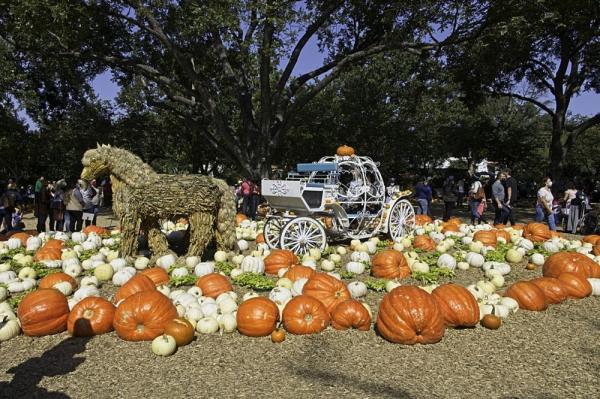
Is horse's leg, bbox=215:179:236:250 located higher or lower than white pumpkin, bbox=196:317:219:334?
higher

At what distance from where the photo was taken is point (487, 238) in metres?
9.44

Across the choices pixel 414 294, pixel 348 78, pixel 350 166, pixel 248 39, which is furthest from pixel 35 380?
pixel 348 78

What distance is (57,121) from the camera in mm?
26891

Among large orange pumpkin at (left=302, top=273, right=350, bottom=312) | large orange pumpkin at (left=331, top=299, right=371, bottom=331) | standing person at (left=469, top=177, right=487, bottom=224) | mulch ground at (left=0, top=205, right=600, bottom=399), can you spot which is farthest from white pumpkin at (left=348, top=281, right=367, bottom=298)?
standing person at (left=469, top=177, right=487, bottom=224)

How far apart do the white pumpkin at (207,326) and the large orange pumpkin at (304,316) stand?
0.76 meters

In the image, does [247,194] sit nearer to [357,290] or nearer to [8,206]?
[8,206]

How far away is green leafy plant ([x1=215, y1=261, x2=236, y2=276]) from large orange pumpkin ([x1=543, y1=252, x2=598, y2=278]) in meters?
4.99

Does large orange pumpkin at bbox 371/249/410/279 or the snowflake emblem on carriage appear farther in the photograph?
the snowflake emblem on carriage

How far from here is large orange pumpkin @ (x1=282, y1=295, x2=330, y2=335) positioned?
4.97m

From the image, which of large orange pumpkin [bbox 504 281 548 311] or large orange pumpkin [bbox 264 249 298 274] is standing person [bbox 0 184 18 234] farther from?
large orange pumpkin [bbox 504 281 548 311]

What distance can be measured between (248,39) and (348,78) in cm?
1741

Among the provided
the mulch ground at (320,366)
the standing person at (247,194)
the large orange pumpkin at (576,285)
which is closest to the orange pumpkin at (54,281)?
the mulch ground at (320,366)

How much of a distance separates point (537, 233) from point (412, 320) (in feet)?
23.0

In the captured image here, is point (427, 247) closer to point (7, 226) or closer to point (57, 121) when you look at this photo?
point (7, 226)
